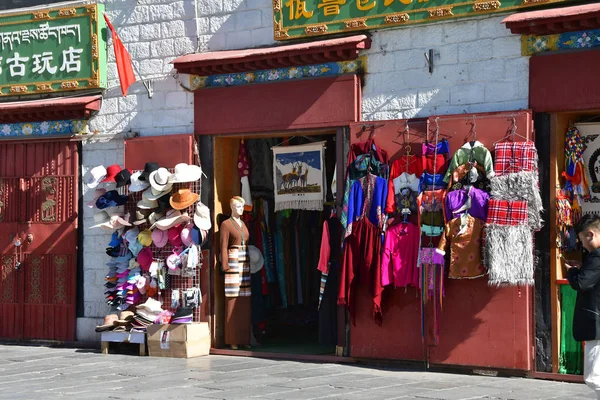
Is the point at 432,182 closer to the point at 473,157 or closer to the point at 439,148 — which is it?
the point at 439,148

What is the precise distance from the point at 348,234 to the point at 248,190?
218 cm

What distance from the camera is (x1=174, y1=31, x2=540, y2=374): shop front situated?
10.4 metres

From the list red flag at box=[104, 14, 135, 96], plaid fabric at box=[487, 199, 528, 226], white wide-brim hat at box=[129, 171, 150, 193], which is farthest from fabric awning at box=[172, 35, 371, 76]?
plaid fabric at box=[487, 199, 528, 226]

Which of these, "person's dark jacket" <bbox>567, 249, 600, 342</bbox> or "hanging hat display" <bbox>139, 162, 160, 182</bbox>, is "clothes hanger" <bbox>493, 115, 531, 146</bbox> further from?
"hanging hat display" <bbox>139, 162, 160, 182</bbox>

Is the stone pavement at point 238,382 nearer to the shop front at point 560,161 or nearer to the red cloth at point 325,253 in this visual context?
the shop front at point 560,161

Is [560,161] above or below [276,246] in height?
above

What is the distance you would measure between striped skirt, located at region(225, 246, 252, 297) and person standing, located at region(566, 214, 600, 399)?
5426 millimetres

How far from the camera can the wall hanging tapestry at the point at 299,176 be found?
12703 mm

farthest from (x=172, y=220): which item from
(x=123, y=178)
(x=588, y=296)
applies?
(x=588, y=296)

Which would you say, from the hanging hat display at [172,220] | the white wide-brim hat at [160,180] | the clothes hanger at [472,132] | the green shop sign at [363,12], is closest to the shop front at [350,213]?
the clothes hanger at [472,132]

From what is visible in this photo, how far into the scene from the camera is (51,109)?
13539 mm

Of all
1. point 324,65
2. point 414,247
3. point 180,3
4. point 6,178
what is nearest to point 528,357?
point 414,247

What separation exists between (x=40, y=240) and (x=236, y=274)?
3013mm

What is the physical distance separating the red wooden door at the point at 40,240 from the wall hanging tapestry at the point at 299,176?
271 cm
